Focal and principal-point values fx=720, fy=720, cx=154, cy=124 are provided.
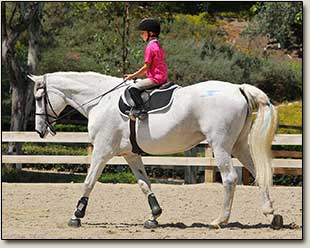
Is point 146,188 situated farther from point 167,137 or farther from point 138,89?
point 138,89

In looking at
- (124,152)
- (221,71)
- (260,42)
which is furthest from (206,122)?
(260,42)

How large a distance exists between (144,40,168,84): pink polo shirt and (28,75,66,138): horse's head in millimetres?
1184

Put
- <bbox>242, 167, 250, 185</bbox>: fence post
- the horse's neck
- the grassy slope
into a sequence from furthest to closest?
the grassy slope → <bbox>242, 167, 250, 185</bbox>: fence post → the horse's neck

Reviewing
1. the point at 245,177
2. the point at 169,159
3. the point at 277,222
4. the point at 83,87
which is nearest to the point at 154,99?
the point at 83,87

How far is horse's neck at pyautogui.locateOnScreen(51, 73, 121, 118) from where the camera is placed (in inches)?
303

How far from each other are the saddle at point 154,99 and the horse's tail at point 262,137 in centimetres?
82

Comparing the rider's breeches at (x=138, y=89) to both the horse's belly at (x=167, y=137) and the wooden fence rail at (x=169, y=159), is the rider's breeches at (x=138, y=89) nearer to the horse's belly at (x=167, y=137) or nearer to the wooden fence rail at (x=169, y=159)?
the horse's belly at (x=167, y=137)

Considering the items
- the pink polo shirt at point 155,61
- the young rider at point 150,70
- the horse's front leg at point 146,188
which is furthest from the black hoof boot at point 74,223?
the pink polo shirt at point 155,61

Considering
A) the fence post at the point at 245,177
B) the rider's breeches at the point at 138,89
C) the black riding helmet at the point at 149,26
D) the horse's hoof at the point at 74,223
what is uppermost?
the black riding helmet at the point at 149,26

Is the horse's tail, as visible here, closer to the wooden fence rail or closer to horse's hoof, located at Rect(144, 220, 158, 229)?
horse's hoof, located at Rect(144, 220, 158, 229)

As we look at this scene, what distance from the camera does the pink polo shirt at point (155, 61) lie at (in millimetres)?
7168

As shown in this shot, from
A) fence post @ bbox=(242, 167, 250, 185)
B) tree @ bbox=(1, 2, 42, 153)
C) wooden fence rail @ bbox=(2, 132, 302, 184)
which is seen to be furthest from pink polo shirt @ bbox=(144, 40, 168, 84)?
tree @ bbox=(1, 2, 42, 153)

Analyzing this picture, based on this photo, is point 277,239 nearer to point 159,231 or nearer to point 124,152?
point 159,231

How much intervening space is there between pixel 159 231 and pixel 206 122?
118 centimetres
